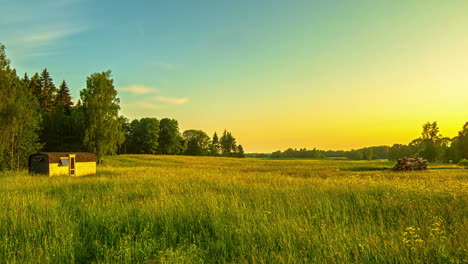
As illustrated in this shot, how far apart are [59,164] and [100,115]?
16.6 m

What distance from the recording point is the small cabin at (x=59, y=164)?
23.8 m

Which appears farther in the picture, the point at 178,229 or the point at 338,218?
the point at 338,218

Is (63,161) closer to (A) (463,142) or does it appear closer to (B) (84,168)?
(B) (84,168)

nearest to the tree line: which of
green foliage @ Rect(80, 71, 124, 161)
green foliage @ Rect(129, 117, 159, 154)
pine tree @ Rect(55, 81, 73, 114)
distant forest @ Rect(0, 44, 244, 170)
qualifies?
green foliage @ Rect(129, 117, 159, 154)

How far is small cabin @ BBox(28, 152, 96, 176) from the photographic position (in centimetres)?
2377

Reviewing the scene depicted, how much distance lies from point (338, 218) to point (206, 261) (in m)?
4.03

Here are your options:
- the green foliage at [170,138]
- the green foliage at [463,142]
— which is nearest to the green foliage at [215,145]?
the green foliage at [170,138]

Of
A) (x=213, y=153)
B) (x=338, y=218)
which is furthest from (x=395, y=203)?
(x=213, y=153)

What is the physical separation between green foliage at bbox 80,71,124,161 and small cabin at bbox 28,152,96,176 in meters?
12.0

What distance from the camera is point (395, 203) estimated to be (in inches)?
300

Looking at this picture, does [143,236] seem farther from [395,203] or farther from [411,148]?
[411,148]

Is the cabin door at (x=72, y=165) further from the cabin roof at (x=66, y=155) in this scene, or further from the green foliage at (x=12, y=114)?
the green foliage at (x=12, y=114)

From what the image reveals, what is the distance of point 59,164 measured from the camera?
24734mm

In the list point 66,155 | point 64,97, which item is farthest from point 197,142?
point 66,155
